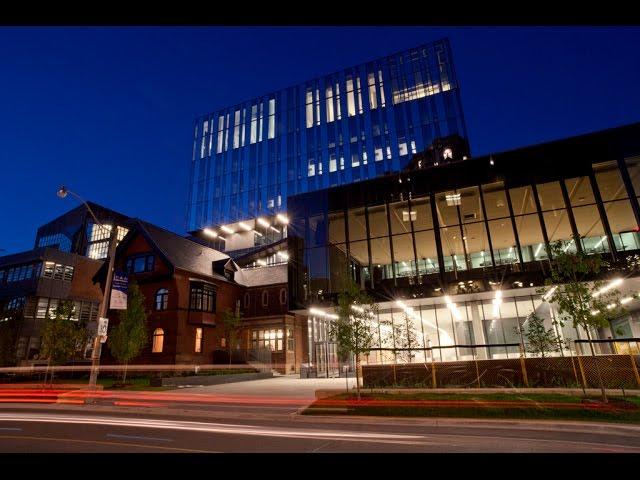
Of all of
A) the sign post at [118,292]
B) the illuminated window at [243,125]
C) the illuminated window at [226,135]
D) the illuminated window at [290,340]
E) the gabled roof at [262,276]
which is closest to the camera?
the sign post at [118,292]

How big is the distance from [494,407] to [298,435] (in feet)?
22.1

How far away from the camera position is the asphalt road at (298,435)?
29.0 ft

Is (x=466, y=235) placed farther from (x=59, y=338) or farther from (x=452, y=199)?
(x=59, y=338)

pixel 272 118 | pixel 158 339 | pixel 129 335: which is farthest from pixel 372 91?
pixel 129 335

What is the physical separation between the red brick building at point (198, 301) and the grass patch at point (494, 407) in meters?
23.7

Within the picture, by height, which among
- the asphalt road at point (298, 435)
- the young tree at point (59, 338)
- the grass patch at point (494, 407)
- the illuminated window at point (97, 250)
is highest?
the illuminated window at point (97, 250)

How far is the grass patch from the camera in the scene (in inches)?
465

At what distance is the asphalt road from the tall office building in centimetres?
5736

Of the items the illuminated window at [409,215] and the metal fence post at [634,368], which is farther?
the illuminated window at [409,215]

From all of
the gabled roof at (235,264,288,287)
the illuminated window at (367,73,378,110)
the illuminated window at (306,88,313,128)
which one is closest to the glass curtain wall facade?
the gabled roof at (235,264,288,287)

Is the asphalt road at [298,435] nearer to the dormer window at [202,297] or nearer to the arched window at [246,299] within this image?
the dormer window at [202,297]

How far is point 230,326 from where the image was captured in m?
39.3

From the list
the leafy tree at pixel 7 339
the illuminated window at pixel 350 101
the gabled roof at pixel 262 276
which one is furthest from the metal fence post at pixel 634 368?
the illuminated window at pixel 350 101

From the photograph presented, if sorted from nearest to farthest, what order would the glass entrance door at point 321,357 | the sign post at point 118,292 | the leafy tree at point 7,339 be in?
the sign post at point 118,292 < the glass entrance door at point 321,357 < the leafy tree at point 7,339
